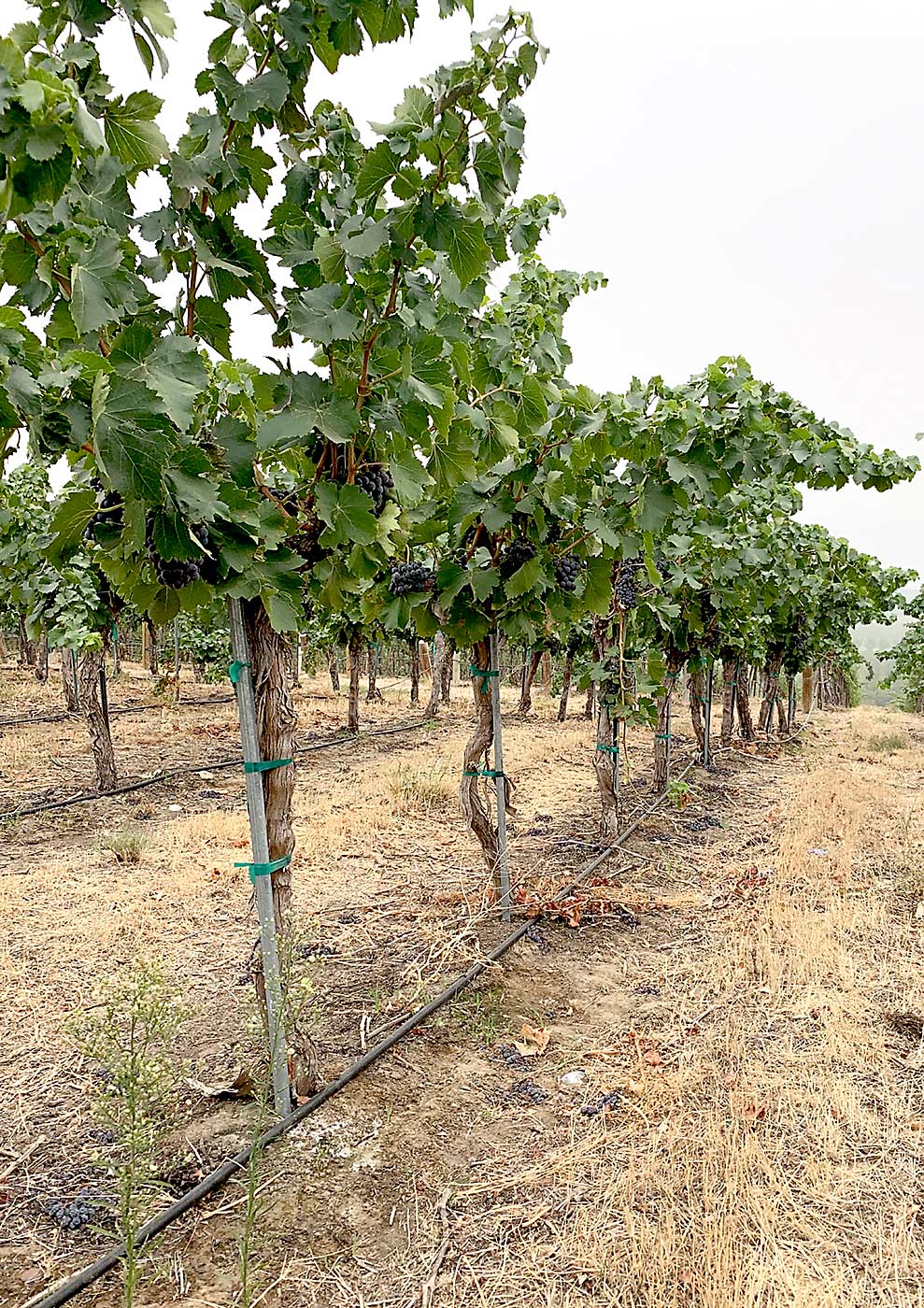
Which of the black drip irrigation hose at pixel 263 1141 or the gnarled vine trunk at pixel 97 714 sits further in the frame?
the gnarled vine trunk at pixel 97 714

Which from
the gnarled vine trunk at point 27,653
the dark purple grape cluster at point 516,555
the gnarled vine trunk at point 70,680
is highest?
the dark purple grape cluster at point 516,555

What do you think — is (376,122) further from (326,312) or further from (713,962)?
(713,962)

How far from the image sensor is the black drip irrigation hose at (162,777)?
8712 mm

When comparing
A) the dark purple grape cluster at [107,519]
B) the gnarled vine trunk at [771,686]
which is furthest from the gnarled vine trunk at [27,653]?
the dark purple grape cluster at [107,519]

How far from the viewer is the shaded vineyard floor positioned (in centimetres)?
253

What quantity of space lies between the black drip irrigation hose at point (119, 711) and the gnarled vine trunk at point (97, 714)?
16.0 ft

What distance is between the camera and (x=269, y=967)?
312 centimetres

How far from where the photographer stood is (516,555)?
475 centimetres

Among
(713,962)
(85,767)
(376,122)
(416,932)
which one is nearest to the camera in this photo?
(376,122)

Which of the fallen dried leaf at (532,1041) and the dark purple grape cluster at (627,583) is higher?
the dark purple grape cluster at (627,583)

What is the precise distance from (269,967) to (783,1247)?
6.25 feet

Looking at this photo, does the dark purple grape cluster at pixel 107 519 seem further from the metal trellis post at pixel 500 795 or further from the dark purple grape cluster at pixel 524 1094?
the metal trellis post at pixel 500 795

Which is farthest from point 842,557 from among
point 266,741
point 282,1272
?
point 282,1272

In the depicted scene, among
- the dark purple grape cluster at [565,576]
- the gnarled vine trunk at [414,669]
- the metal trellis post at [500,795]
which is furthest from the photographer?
the gnarled vine trunk at [414,669]
